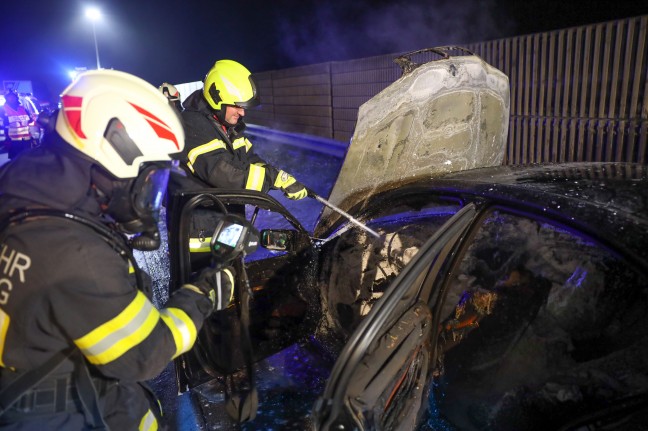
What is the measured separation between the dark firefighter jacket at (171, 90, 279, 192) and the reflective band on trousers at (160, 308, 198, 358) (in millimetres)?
1695

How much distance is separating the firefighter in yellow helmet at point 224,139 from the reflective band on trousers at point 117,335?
178 cm

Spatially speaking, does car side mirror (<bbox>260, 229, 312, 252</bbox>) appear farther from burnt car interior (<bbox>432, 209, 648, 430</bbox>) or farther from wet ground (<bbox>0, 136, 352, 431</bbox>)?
burnt car interior (<bbox>432, 209, 648, 430</bbox>)

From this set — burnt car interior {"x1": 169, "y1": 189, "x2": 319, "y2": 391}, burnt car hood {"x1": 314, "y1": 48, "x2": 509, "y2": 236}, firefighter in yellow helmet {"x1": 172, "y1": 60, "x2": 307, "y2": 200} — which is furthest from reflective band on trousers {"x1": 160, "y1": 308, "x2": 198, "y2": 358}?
firefighter in yellow helmet {"x1": 172, "y1": 60, "x2": 307, "y2": 200}

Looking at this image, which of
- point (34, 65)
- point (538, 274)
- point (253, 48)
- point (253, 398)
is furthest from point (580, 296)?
point (34, 65)

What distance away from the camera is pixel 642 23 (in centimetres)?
456

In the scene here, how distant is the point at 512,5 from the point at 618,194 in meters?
8.39

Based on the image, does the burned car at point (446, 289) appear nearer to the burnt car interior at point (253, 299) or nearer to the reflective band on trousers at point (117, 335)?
the burnt car interior at point (253, 299)

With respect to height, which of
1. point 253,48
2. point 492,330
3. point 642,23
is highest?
point 253,48

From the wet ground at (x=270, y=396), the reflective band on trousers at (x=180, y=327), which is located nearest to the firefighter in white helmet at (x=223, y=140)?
the wet ground at (x=270, y=396)

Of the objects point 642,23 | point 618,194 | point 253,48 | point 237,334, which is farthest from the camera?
point 253,48

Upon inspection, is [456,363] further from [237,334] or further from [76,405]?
[76,405]

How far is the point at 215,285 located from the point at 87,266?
2.05ft

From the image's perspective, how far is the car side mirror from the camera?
252 cm

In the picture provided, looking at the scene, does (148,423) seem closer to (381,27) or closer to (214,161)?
(214,161)
